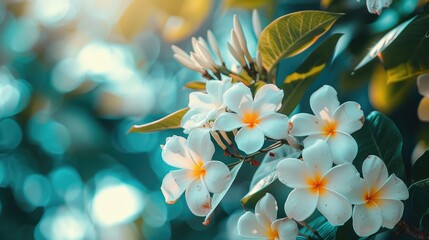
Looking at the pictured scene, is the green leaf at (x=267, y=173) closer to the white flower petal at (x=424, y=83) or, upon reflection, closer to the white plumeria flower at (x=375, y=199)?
the white plumeria flower at (x=375, y=199)

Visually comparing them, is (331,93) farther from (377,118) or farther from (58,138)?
(58,138)

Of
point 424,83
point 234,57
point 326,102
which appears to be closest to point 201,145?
point 326,102

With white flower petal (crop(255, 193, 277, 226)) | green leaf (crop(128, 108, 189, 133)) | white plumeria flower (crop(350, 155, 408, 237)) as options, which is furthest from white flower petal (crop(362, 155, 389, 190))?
green leaf (crop(128, 108, 189, 133))

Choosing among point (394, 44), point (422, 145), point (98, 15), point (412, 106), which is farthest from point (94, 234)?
point (394, 44)

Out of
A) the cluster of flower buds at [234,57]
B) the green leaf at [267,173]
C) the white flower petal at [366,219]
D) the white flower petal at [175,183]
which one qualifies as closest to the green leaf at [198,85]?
the cluster of flower buds at [234,57]

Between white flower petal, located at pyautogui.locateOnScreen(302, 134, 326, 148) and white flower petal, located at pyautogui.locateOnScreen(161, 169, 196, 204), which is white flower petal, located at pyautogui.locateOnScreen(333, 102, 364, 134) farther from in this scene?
white flower petal, located at pyautogui.locateOnScreen(161, 169, 196, 204)

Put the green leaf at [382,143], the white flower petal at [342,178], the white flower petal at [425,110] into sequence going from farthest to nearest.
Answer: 1. the white flower petal at [425,110]
2. the green leaf at [382,143]
3. the white flower petal at [342,178]

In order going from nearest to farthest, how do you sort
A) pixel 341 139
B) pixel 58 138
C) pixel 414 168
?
pixel 341 139 < pixel 414 168 < pixel 58 138
